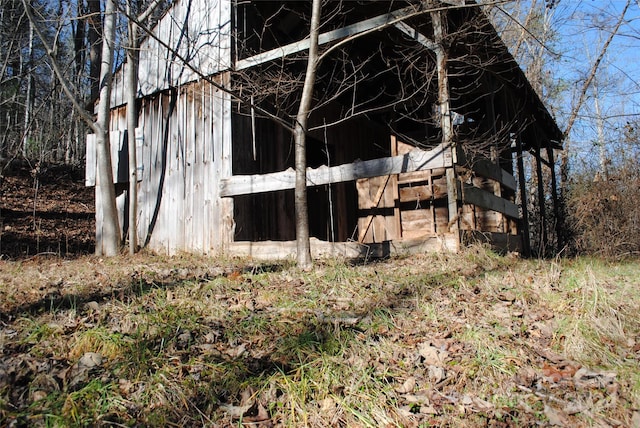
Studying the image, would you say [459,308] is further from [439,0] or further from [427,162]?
[439,0]

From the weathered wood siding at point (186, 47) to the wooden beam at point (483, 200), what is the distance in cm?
475

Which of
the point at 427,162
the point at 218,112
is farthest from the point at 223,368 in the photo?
the point at 218,112

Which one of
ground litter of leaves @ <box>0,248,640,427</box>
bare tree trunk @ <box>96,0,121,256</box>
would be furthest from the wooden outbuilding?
ground litter of leaves @ <box>0,248,640,427</box>

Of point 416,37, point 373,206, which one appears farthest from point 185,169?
point 416,37

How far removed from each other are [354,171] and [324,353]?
3.91 metres

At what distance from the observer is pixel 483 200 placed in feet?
23.1

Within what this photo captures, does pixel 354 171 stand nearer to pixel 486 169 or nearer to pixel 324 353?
pixel 486 169

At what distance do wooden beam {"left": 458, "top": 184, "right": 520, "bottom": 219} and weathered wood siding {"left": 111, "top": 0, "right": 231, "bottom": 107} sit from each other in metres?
4.75

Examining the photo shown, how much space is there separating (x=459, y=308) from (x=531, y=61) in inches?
749

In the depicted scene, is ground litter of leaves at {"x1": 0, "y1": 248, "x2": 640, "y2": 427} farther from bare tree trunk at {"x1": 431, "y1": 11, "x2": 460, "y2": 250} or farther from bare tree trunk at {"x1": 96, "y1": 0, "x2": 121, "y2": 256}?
bare tree trunk at {"x1": 96, "y1": 0, "x2": 121, "y2": 256}

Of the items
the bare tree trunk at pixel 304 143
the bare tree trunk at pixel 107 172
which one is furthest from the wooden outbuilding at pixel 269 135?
the bare tree trunk at pixel 304 143

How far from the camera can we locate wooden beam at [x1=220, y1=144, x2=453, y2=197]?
6227 millimetres

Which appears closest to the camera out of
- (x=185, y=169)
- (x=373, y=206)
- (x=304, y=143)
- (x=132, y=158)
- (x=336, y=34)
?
(x=304, y=143)

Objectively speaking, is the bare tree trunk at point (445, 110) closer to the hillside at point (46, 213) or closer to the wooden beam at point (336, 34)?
the wooden beam at point (336, 34)
